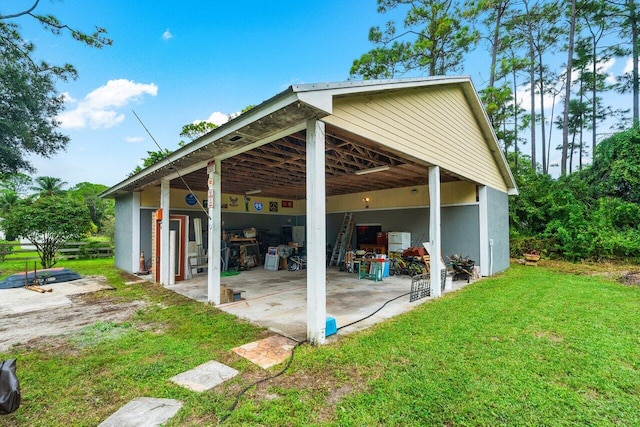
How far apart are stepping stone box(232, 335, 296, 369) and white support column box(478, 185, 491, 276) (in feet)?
22.8

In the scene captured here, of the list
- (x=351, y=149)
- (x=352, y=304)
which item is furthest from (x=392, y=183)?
(x=352, y=304)

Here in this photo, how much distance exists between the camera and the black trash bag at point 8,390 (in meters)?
1.79

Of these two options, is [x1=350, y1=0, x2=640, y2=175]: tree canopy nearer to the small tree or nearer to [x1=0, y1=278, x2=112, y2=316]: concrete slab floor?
the small tree

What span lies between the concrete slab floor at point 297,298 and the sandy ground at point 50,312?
142 cm

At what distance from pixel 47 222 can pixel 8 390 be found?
34.7 feet

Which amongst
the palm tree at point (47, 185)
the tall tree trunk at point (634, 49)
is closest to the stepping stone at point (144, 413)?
the tall tree trunk at point (634, 49)

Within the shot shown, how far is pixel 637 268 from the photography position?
8.34 metres

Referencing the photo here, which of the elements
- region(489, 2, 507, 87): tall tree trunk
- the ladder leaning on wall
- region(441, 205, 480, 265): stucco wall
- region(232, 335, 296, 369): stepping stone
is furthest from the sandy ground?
region(489, 2, 507, 87): tall tree trunk

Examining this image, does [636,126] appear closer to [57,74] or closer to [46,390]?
[46,390]

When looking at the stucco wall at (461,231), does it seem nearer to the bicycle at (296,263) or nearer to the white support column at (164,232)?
the bicycle at (296,263)

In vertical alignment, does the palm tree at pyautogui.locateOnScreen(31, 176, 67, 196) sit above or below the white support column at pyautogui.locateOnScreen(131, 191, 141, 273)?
above

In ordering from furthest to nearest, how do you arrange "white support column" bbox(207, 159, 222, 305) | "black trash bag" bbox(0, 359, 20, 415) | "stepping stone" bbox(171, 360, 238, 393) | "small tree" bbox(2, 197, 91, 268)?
1. "small tree" bbox(2, 197, 91, 268)
2. "white support column" bbox(207, 159, 222, 305)
3. "stepping stone" bbox(171, 360, 238, 393)
4. "black trash bag" bbox(0, 359, 20, 415)

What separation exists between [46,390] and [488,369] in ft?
13.9

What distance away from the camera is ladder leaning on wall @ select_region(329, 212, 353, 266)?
11078 millimetres
